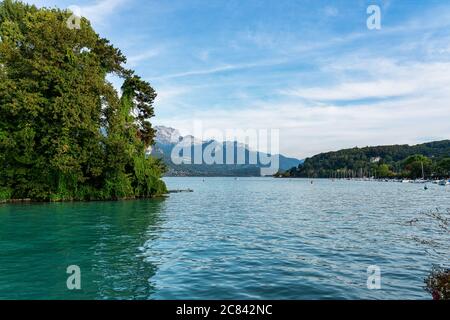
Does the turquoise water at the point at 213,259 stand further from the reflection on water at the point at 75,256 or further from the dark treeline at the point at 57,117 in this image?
the dark treeline at the point at 57,117

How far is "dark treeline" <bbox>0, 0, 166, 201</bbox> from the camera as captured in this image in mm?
45250

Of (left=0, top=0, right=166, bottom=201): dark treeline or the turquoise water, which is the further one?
(left=0, top=0, right=166, bottom=201): dark treeline

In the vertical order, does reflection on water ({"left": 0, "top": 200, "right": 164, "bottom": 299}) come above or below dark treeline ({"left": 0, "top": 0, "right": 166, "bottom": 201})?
below

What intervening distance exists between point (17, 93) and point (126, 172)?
18682 mm

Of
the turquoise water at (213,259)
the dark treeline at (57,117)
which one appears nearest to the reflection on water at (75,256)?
the turquoise water at (213,259)

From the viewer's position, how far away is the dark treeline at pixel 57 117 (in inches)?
1781

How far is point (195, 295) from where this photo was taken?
38.9ft

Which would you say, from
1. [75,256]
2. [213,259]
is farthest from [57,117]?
[213,259]

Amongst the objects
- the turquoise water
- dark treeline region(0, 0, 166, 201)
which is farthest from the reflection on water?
dark treeline region(0, 0, 166, 201)

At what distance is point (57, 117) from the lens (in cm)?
4525

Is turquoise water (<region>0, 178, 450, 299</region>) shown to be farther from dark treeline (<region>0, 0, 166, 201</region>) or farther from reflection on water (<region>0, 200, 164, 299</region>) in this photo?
dark treeline (<region>0, 0, 166, 201</region>)

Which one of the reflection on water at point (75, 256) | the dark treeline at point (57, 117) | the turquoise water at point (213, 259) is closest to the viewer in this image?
the reflection on water at point (75, 256)

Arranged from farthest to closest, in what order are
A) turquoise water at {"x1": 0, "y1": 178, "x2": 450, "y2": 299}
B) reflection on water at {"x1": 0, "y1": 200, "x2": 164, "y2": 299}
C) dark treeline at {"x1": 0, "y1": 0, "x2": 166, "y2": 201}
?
dark treeline at {"x1": 0, "y1": 0, "x2": 166, "y2": 201} < turquoise water at {"x1": 0, "y1": 178, "x2": 450, "y2": 299} < reflection on water at {"x1": 0, "y1": 200, "x2": 164, "y2": 299}

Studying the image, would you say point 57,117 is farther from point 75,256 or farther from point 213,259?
point 213,259
